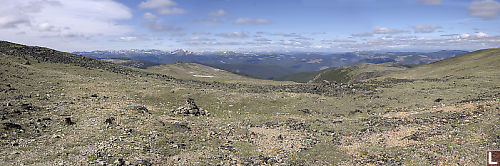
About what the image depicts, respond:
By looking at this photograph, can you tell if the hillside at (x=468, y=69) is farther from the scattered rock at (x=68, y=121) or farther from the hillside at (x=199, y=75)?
the scattered rock at (x=68, y=121)

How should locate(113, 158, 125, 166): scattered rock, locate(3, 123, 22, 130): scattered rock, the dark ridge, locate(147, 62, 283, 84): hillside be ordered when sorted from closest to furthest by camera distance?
locate(113, 158, 125, 166): scattered rock
locate(3, 123, 22, 130): scattered rock
the dark ridge
locate(147, 62, 283, 84): hillside

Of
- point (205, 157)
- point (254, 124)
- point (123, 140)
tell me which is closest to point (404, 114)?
point (254, 124)

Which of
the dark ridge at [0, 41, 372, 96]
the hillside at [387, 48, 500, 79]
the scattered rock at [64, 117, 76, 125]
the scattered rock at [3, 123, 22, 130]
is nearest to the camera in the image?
the scattered rock at [3, 123, 22, 130]

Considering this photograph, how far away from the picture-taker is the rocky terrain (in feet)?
49.6

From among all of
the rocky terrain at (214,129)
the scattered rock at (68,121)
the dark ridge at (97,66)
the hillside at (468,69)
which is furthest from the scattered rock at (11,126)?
the hillside at (468,69)

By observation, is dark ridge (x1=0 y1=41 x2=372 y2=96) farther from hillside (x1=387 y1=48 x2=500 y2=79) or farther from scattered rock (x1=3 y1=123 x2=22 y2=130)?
scattered rock (x1=3 y1=123 x2=22 y2=130)

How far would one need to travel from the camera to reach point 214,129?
72.8ft

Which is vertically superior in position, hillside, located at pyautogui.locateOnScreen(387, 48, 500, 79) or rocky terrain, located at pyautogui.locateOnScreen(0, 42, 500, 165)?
hillside, located at pyautogui.locateOnScreen(387, 48, 500, 79)

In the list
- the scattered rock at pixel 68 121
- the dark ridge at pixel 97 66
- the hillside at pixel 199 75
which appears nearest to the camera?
the scattered rock at pixel 68 121

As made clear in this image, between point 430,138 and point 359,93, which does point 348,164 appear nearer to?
point 430,138

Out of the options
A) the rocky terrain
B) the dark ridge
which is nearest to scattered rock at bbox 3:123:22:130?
the rocky terrain

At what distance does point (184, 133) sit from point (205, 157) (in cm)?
498

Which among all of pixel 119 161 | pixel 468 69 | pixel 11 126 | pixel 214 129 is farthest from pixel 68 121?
pixel 468 69

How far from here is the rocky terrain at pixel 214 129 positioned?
1512 cm
